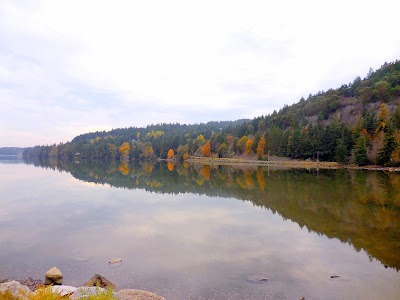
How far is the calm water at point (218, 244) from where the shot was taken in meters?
15.5

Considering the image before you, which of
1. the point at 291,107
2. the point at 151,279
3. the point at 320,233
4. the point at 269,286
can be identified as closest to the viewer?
the point at 269,286

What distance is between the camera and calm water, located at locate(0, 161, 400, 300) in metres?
15.5

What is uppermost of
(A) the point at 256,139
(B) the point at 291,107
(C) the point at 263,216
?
(B) the point at 291,107

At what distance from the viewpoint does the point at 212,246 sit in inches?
855

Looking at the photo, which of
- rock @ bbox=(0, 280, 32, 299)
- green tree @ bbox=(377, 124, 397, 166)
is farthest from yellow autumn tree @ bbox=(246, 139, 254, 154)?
rock @ bbox=(0, 280, 32, 299)

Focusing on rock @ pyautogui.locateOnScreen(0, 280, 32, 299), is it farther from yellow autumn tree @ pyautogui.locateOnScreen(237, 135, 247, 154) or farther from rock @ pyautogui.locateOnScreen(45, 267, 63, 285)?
yellow autumn tree @ pyautogui.locateOnScreen(237, 135, 247, 154)

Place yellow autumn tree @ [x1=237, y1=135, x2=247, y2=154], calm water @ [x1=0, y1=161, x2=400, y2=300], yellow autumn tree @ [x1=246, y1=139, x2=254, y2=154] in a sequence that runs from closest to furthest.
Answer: calm water @ [x1=0, y1=161, x2=400, y2=300], yellow autumn tree @ [x1=246, y1=139, x2=254, y2=154], yellow autumn tree @ [x1=237, y1=135, x2=247, y2=154]

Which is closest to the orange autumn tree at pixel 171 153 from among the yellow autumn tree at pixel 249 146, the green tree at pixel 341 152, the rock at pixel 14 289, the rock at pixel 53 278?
the yellow autumn tree at pixel 249 146

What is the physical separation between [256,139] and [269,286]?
138 meters

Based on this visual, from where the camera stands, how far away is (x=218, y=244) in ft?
72.6

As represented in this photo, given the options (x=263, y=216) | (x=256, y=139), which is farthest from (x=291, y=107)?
(x=263, y=216)

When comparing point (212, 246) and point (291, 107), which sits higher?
point (291, 107)

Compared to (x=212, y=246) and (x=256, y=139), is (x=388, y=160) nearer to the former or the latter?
(x=256, y=139)

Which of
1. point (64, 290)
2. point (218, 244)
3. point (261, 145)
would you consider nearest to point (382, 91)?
point (261, 145)
